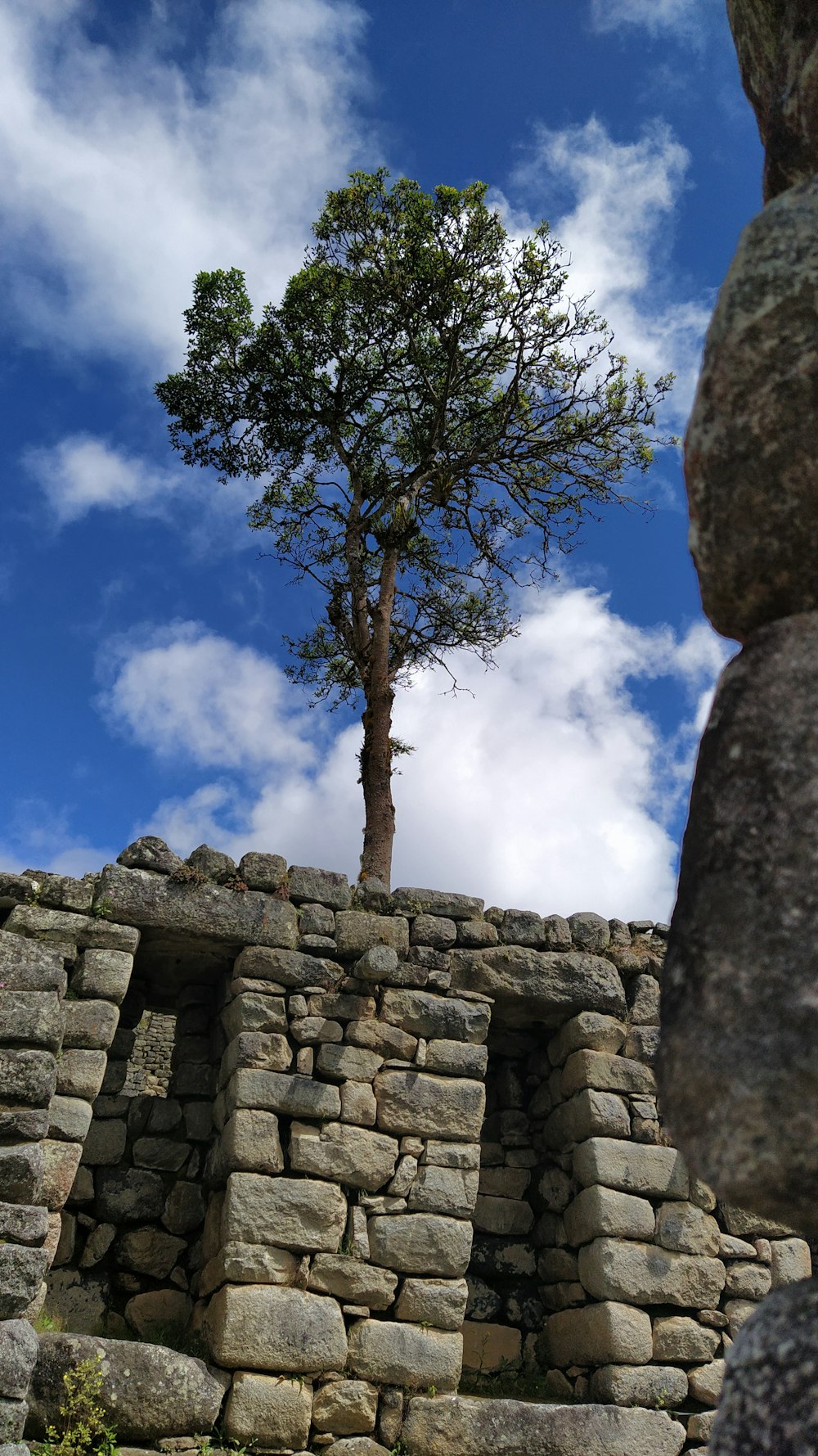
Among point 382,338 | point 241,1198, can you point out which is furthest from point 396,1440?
point 382,338

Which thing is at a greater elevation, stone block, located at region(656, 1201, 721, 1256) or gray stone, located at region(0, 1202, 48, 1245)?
stone block, located at region(656, 1201, 721, 1256)

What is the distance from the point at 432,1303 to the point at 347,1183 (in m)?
0.80

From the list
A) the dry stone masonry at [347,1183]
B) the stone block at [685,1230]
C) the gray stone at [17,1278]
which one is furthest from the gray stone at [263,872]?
the stone block at [685,1230]

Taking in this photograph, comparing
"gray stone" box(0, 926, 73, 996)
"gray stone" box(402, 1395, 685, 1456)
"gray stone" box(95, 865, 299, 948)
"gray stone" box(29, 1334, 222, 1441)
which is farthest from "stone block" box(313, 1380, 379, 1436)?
"gray stone" box(0, 926, 73, 996)

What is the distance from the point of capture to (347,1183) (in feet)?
21.3

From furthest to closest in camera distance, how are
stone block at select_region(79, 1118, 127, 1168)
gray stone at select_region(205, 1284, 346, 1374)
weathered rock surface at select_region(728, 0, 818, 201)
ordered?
stone block at select_region(79, 1118, 127, 1168)
gray stone at select_region(205, 1284, 346, 1374)
weathered rock surface at select_region(728, 0, 818, 201)

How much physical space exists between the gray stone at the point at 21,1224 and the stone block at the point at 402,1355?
6.02 feet

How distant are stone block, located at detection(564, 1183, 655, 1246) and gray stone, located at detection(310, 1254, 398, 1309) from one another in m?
1.31

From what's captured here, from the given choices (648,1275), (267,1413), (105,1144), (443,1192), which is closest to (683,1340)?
(648,1275)

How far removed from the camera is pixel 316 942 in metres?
7.15

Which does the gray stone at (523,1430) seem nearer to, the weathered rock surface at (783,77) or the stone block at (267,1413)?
the stone block at (267,1413)

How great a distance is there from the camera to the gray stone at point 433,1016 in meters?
7.05

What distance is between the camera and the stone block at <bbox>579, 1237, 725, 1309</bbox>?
6609 millimetres

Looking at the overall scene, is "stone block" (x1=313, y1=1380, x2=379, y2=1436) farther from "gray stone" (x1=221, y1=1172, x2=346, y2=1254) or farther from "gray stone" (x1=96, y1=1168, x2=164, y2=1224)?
"gray stone" (x1=96, y1=1168, x2=164, y2=1224)
